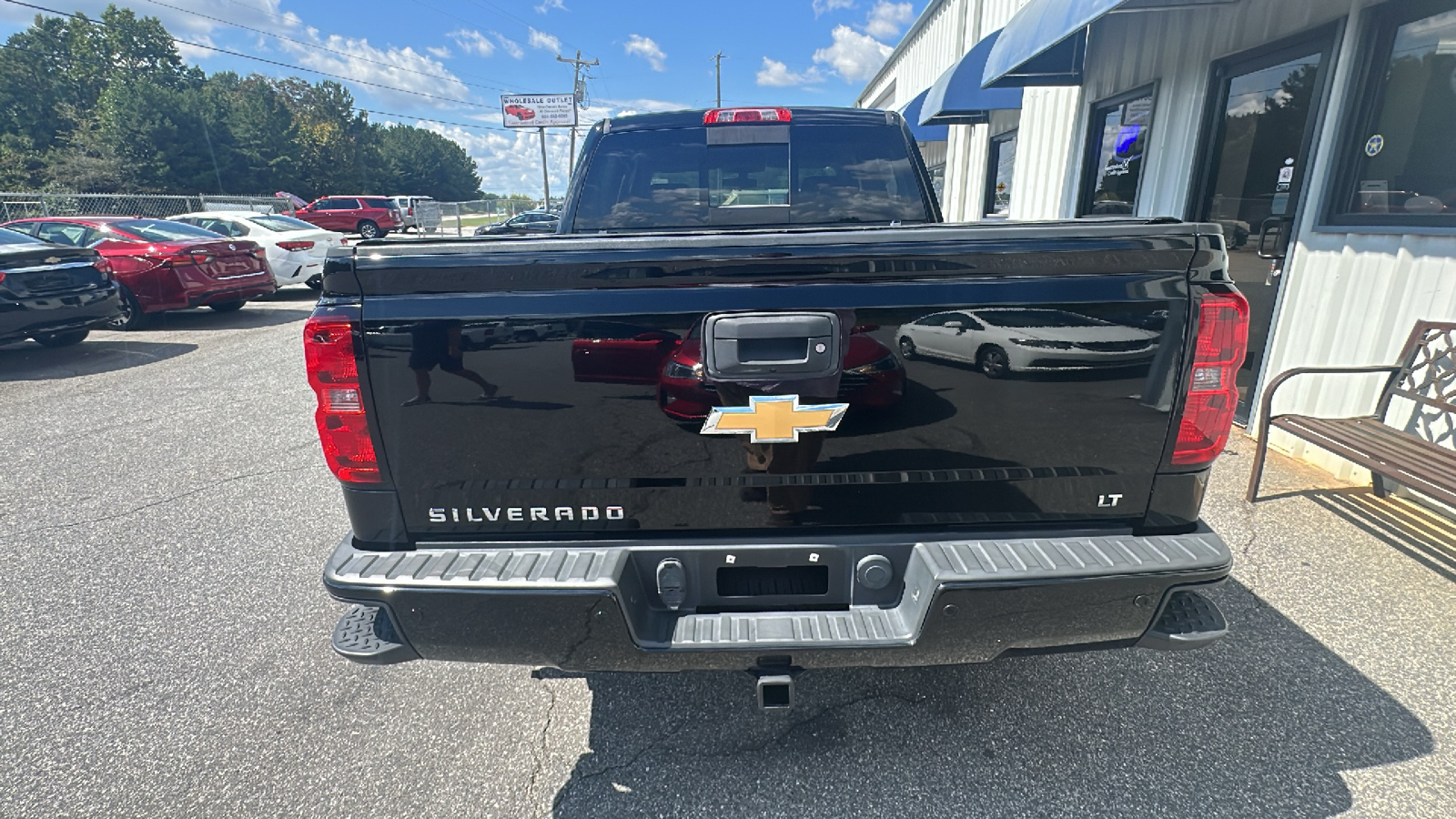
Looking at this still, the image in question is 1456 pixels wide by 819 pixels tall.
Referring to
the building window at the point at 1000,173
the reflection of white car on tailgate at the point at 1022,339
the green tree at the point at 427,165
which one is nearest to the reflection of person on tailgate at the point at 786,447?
the reflection of white car on tailgate at the point at 1022,339

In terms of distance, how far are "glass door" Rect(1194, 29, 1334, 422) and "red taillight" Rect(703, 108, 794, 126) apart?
355 centimetres

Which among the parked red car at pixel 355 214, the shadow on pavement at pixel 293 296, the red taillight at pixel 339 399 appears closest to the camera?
the red taillight at pixel 339 399

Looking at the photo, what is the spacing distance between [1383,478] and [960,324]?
4.00 m

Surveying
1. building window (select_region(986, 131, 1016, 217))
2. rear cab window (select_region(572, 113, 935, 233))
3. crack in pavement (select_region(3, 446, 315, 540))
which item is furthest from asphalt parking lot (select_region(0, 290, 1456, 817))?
building window (select_region(986, 131, 1016, 217))

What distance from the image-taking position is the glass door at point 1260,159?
442 centimetres

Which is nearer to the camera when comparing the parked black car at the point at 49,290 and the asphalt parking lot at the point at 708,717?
the asphalt parking lot at the point at 708,717

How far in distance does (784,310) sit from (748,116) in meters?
1.98

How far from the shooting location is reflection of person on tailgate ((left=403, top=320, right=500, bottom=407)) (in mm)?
1648

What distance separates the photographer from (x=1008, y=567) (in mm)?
1670

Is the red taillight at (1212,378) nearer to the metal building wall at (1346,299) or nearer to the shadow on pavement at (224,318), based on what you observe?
the metal building wall at (1346,299)

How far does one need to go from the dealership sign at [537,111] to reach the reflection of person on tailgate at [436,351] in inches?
2064

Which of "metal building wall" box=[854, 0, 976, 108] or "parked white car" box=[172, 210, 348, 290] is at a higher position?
"metal building wall" box=[854, 0, 976, 108]

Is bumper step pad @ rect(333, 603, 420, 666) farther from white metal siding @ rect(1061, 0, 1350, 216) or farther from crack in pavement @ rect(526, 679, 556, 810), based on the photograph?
white metal siding @ rect(1061, 0, 1350, 216)

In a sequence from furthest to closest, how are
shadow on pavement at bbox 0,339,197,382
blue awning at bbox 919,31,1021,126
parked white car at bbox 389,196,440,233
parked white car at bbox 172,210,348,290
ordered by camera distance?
parked white car at bbox 389,196,440,233
parked white car at bbox 172,210,348,290
blue awning at bbox 919,31,1021,126
shadow on pavement at bbox 0,339,197,382
